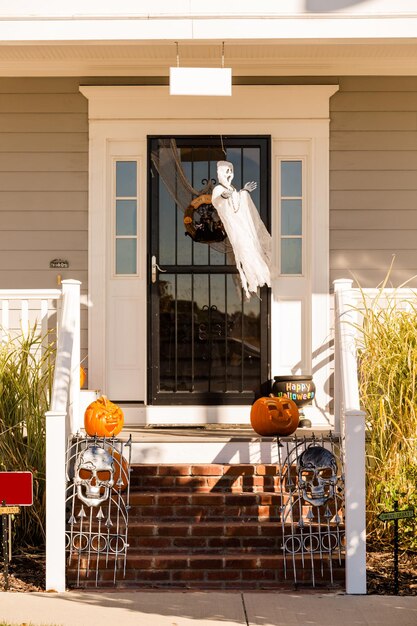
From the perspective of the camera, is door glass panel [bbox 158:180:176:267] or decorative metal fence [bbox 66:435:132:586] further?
door glass panel [bbox 158:180:176:267]

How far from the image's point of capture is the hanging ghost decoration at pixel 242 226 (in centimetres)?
758

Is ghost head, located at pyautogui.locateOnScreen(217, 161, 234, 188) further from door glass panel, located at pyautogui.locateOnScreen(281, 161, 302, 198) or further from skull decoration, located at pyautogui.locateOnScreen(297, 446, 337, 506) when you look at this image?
skull decoration, located at pyautogui.locateOnScreen(297, 446, 337, 506)

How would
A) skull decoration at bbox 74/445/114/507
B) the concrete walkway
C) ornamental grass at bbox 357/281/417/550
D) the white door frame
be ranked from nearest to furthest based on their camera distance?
1. the concrete walkway
2. skull decoration at bbox 74/445/114/507
3. ornamental grass at bbox 357/281/417/550
4. the white door frame

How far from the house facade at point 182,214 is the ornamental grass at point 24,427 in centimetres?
139

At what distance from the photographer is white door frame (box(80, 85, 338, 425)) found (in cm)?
785

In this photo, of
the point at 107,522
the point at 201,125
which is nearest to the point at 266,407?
the point at 107,522

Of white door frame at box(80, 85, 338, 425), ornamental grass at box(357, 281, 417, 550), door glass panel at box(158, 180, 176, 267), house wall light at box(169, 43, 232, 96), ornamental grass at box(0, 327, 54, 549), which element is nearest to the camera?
ornamental grass at box(357, 281, 417, 550)

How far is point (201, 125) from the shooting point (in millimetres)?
7926

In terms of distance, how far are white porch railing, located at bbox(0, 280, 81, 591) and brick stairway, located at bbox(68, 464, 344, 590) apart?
26 centimetres

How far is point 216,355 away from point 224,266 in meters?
Answer: 0.73

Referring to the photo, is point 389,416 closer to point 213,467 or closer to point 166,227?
point 213,467

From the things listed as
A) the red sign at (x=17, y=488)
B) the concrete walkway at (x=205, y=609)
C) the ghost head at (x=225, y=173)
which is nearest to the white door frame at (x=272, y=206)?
the ghost head at (x=225, y=173)

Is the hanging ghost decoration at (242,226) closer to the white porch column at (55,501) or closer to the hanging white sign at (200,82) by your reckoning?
the hanging white sign at (200,82)

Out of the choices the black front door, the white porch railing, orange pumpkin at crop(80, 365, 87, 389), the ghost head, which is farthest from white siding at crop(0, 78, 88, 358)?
the ghost head
